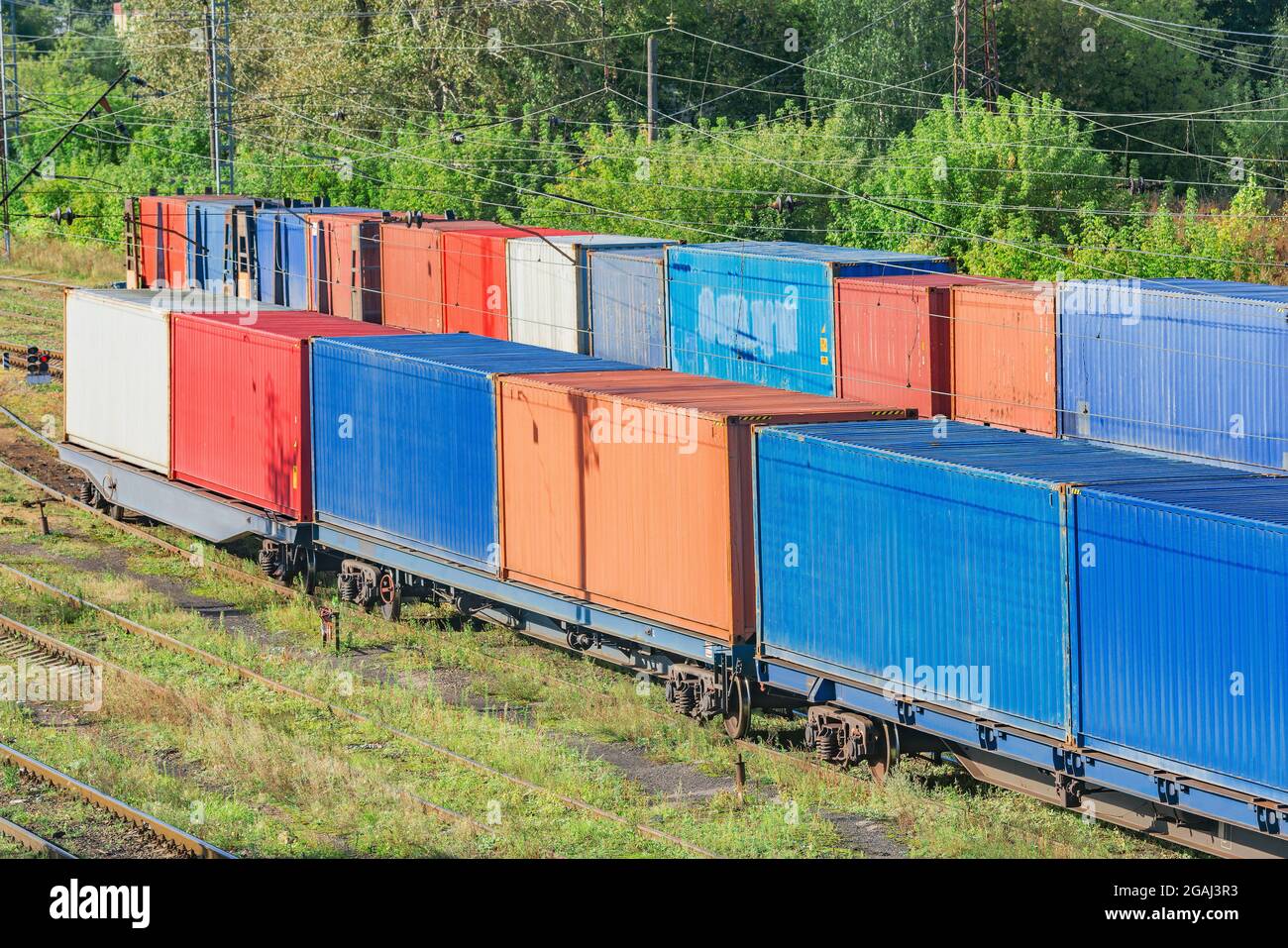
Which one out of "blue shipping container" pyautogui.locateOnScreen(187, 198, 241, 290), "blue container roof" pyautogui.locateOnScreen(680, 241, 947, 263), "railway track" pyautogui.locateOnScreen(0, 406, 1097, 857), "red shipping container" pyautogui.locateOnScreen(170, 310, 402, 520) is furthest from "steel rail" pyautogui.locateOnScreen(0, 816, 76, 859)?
"blue shipping container" pyautogui.locateOnScreen(187, 198, 241, 290)

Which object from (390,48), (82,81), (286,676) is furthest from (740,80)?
(286,676)

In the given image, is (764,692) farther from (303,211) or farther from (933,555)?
(303,211)

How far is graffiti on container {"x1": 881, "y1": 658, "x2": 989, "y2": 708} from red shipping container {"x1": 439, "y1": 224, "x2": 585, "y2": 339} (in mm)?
19195

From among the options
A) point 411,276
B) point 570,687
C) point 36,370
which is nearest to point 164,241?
point 36,370

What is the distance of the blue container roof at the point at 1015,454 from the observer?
1493cm

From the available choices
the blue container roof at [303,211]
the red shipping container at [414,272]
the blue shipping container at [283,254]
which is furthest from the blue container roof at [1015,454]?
the blue container roof at [303,211]

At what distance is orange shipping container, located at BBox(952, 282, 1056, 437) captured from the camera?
2461 cm

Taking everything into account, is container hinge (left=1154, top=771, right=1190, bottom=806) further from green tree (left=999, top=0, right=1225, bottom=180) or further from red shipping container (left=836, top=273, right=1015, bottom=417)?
green tree (left=999, top=0, right=1225, bottom=180)

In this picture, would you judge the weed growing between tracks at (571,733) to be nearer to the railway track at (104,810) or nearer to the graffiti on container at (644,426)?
the railway track at (104,810)

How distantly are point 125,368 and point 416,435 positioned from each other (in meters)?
9.24

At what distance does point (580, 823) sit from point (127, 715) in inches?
263

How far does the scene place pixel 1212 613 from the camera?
13227 mm

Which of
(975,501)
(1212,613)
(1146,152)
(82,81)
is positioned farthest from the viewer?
(82,81)

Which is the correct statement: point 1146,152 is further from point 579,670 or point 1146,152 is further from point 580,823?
point 580,823
